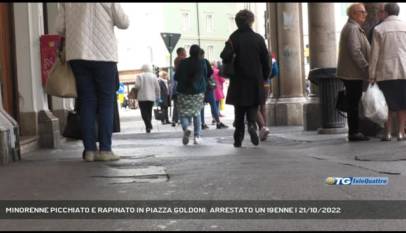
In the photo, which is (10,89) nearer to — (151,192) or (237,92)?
(237,92)

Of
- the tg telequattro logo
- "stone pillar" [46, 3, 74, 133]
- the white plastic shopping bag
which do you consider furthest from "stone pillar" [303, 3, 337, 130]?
the tg telequattro logo

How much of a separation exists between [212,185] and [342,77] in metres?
4.59

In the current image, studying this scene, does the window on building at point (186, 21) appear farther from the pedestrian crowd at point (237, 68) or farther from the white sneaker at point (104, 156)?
the white sneaker at point (104, 156)

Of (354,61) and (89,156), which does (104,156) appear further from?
(354,61)

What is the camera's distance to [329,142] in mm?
9758

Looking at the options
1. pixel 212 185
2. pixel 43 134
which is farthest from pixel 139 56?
pixel 212 185

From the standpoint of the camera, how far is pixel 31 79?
980 centimetres

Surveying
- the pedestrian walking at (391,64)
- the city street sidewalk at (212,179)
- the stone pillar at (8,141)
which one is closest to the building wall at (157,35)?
the pedestrian walking at (391,64)

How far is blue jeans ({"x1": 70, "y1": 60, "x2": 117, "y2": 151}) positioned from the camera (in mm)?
7145

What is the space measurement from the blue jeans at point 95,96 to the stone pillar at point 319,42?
21.1ft

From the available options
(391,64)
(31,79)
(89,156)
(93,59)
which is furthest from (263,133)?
(93,59)

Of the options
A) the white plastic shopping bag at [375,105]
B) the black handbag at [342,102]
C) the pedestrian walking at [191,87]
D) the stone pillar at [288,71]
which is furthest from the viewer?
the stone pillar at [288,71]

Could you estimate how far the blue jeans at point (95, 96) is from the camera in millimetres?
7145

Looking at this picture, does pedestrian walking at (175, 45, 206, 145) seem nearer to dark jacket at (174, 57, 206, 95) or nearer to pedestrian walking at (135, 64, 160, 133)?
dark jacket at (174, 57, 206, 95)
